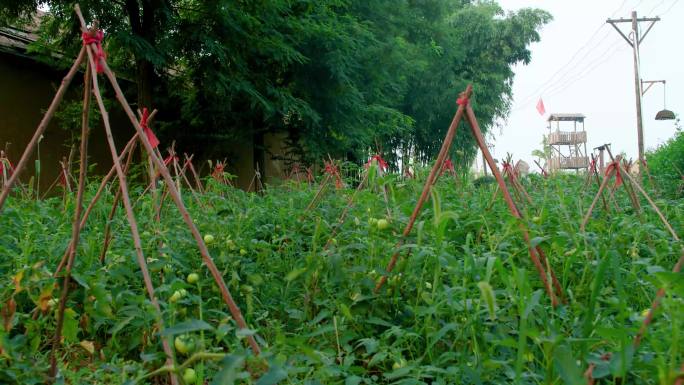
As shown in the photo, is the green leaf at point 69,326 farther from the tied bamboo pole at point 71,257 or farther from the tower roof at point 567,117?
the tower roof at point 567,117

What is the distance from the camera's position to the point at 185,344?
1.43 m

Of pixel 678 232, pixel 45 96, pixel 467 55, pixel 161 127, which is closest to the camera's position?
pixel 678 232

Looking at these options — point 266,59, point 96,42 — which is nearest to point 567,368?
point 96,42

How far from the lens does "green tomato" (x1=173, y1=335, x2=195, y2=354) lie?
1.41 metres

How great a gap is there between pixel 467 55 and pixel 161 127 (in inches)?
583

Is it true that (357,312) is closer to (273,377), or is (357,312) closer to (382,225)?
(382,225)

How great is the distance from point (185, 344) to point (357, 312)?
0.58m

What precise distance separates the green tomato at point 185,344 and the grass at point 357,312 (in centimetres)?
2

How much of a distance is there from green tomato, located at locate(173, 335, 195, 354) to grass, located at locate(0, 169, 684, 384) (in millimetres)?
22

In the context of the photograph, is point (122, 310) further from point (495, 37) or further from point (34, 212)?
point (495, 37)

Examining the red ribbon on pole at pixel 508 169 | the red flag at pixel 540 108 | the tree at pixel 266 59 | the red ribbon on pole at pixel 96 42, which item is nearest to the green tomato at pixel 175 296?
the red ribbon on pole at pixel 96 42

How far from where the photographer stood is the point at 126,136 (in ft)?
38.9

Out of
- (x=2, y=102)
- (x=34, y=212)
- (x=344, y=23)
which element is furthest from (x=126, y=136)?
(x=34, y=212)

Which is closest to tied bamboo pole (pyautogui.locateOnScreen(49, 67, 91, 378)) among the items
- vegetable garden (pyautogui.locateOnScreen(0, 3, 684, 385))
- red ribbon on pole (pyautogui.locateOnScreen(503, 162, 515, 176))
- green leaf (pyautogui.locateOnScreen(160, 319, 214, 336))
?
vegetable garden (pyautogui.locateOnScreen(0, 3, 684, 385))
